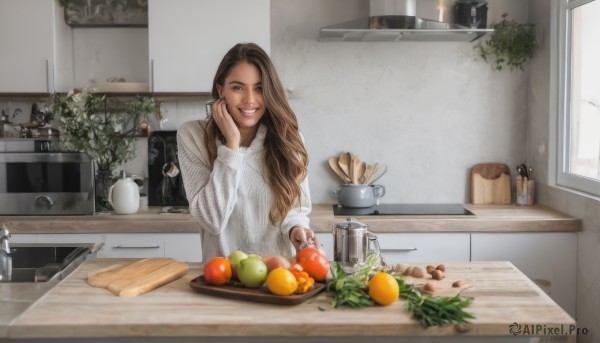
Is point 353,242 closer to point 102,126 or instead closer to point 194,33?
point 194,33

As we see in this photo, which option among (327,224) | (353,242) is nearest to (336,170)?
(327,224)

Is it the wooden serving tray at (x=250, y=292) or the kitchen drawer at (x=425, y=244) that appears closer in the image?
the wooden serving tray at (x=250, y=292)

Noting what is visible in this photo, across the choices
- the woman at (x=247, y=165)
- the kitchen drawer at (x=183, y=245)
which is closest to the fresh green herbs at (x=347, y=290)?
the woman at (x=247, y=165)

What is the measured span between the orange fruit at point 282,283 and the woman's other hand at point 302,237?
1.53 feet

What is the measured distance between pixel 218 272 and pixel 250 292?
121 mm

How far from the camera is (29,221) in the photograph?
3451 mm

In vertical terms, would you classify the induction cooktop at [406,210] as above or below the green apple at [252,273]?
below

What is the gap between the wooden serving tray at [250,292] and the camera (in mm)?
1794

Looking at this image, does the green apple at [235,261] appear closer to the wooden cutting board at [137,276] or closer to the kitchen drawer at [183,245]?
the wooden cutting board at [137,276]

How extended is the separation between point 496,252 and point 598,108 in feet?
2.87

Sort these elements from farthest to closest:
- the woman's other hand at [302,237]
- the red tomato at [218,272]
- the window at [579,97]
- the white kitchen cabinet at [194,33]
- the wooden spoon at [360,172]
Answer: the wooden spoon at [360,172] → the white kitchen cabinet at [194,33] → the window at [579,97] → the woman's other hand at [302,237] → the red tomato at [218,272]

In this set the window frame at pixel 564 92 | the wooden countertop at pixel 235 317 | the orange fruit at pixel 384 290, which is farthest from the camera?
the window frame at pixel 564 92

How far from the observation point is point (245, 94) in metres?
2.39

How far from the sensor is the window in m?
3.31
